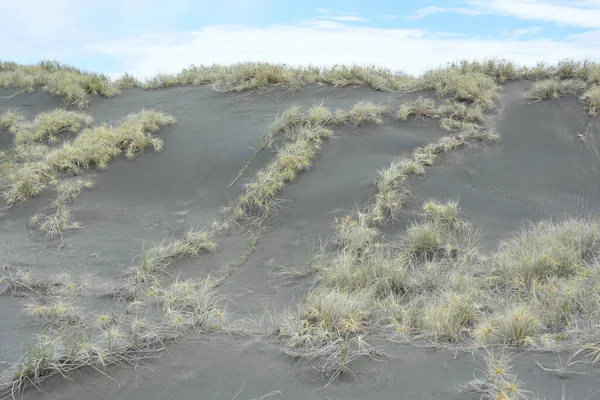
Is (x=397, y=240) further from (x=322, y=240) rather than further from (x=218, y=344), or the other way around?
(x=218, y=344)

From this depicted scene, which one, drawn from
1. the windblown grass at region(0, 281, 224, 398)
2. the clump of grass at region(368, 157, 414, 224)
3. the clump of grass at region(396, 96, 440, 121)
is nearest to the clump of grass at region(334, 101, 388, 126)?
the clump of grass at region(396, 96, 440, 121)

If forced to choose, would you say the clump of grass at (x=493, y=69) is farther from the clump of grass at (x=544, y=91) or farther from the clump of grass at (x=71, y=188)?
the clump of grass at (x=71, y=188)

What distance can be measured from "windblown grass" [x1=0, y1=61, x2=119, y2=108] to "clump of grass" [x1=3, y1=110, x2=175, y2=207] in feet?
7.50

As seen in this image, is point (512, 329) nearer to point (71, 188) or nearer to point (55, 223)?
point (55, 223)

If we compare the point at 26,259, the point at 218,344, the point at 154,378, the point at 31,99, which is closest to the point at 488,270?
the point at 218,344

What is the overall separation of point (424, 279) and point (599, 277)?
174 cm

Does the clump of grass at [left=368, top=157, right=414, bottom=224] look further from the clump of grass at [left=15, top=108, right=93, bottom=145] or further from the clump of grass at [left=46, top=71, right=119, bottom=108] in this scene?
the clump of grass at [left=46, top=71, right=119, bottom=108]

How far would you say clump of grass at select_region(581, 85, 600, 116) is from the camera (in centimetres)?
940

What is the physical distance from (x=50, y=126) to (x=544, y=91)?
1045 cm

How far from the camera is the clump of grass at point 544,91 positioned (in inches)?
393

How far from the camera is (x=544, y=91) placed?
9.99m

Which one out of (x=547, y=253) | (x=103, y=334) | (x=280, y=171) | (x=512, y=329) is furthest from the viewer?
(x=280, y=171)

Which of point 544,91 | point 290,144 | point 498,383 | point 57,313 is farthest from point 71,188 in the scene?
point 544,91

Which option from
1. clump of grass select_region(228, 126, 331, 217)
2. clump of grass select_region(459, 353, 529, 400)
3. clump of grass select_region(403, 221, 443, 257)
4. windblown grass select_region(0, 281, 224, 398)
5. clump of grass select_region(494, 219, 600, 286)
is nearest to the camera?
clump of grass select_region(459, 353, 529, 400)
